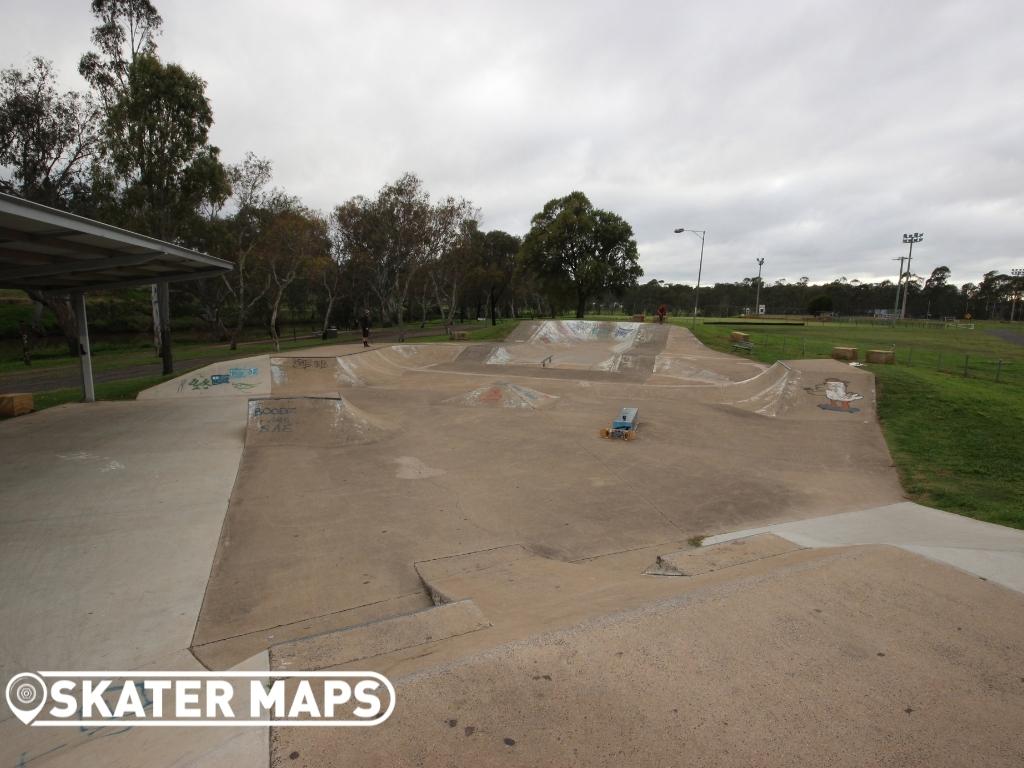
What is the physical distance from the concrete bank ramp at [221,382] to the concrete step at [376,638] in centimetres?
1433

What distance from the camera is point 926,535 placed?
6371 mm

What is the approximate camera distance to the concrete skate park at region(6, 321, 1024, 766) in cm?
254

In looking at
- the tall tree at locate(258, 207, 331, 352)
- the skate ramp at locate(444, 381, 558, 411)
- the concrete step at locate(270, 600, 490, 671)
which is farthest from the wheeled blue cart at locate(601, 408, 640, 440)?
the tall tree at locate(258, 207, 331, 352)

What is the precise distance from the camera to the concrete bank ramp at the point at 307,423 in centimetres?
1102

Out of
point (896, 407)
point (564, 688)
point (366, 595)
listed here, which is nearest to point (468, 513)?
point (366, 595)

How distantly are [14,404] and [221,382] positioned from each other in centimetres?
501

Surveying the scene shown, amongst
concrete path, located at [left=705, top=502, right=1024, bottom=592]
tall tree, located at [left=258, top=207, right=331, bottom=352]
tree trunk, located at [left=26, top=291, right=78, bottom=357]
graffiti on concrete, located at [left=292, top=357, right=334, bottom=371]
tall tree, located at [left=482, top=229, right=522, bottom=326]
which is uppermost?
tall tree, located at [left=482, top=229, right=522, bottom=326]

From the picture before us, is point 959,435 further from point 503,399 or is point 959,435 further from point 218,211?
point 218,211

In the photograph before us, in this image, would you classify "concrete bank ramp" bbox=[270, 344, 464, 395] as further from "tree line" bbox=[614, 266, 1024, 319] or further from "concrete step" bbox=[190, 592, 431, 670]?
"tree line" bbox=[614, 266, 1024, 319]

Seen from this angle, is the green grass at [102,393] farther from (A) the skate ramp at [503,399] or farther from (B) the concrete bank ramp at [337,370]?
(A) the skate ramp at [503,399]

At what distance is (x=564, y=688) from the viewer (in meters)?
2.79

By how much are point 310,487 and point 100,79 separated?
85.3 ft

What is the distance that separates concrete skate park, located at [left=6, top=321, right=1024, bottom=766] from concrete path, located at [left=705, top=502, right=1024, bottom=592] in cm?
6

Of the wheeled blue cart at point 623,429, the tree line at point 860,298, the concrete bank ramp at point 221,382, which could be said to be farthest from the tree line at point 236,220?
the tree line at point 860,298
